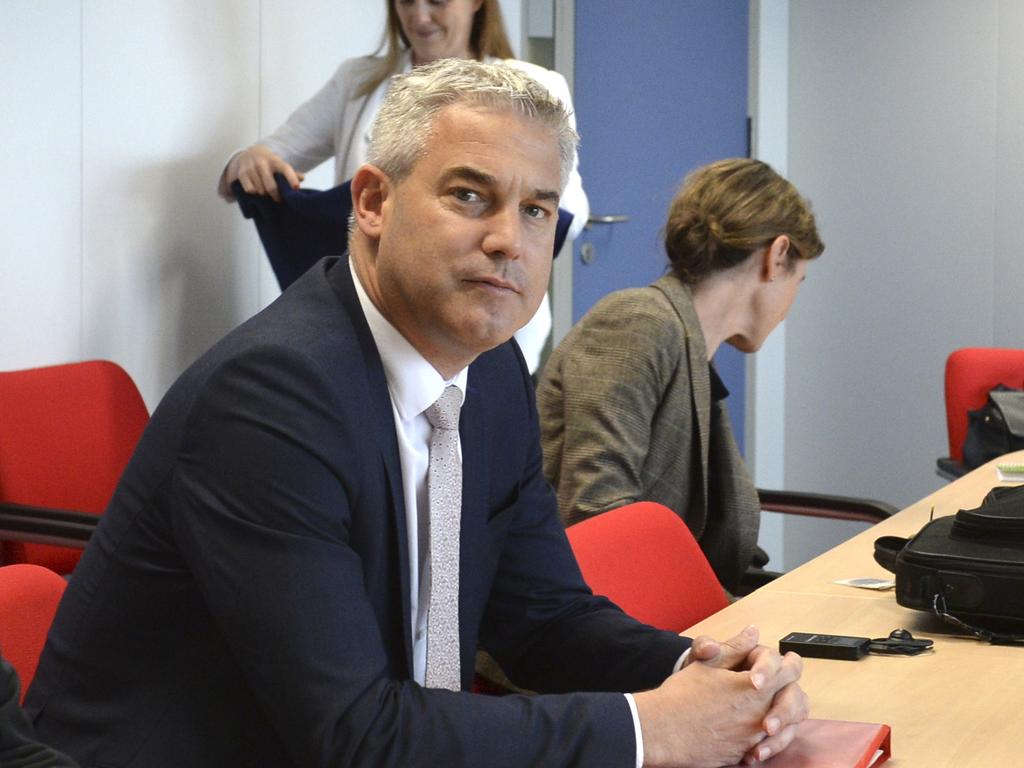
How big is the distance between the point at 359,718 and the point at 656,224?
14.9ft

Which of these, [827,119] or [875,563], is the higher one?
[827,119]

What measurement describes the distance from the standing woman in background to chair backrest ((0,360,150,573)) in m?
0.68

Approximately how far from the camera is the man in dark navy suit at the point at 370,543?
1324 millimetres

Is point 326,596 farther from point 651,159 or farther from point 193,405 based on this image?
point 651,159

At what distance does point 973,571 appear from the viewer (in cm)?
188

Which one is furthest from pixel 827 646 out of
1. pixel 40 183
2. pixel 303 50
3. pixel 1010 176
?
pixel 1010 176

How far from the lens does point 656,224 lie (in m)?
5.70

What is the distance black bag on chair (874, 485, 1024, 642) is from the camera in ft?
6.06

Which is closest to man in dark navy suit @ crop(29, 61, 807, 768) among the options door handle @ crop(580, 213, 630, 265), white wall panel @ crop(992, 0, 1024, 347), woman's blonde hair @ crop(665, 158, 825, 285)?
woman's blonde hair @ crop(665, 158, 825, 285)

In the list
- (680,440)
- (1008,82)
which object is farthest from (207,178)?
(1008,82)

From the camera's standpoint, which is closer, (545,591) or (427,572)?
(427,572)

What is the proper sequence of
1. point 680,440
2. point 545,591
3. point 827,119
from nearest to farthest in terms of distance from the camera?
point 545,591
point 680,440
point 827,119

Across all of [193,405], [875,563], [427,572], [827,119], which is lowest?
[875,563]

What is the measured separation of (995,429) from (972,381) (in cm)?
35
